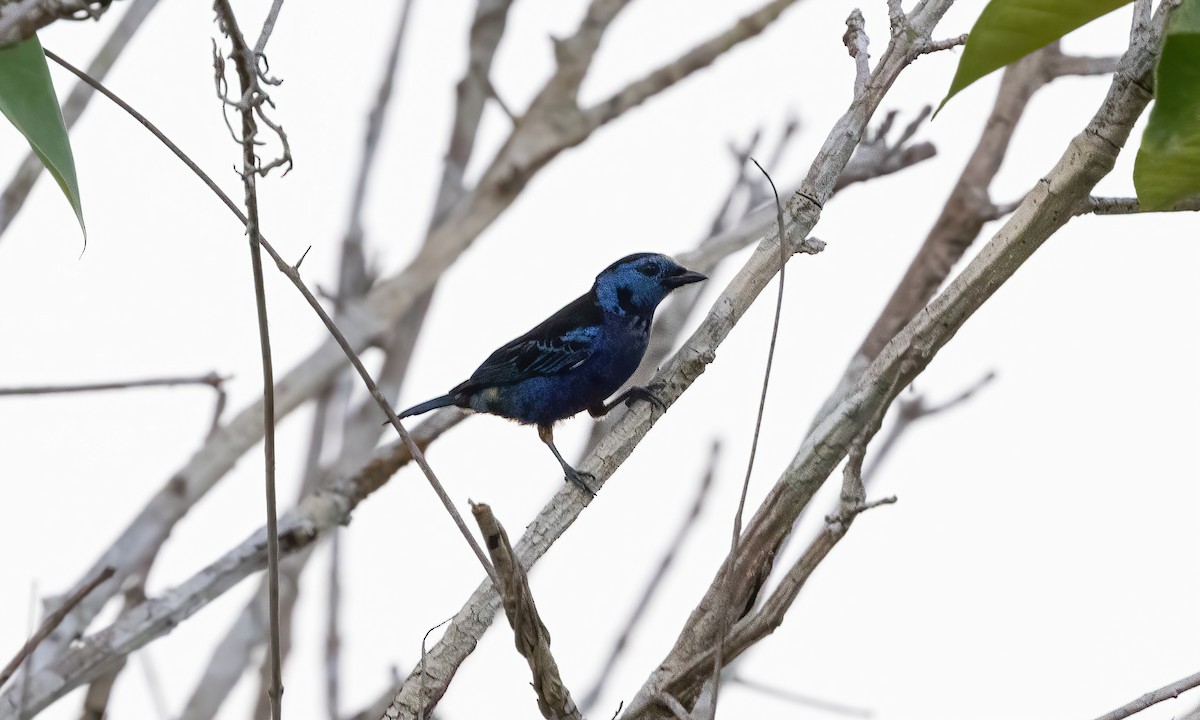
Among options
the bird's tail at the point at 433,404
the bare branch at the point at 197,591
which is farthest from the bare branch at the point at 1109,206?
the bird's tail at the point at 433,404

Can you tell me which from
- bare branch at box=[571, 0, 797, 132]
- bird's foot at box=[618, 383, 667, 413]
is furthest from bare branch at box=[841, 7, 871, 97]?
bare branch at box=[571, 0, 797, 132]

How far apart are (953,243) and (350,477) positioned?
6.33 ft

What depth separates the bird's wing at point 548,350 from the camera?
4.43 metres

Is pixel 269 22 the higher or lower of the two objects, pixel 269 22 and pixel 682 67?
the lower

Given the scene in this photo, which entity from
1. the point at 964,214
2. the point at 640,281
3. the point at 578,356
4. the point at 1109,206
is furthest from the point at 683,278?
the point at 1109,206

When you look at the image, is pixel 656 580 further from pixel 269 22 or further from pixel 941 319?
pixel 269 22

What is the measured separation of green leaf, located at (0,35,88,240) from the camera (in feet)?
5.82

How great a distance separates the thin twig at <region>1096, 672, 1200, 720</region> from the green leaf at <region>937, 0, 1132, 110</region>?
88 centimetres

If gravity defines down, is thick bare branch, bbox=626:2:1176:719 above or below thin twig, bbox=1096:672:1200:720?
above

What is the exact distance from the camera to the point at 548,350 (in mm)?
4496

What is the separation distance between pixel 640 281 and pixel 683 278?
0.16 metres

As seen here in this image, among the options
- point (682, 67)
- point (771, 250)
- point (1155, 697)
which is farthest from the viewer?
point (682, 67)

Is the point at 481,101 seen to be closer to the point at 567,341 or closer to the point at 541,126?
the point at 541,126

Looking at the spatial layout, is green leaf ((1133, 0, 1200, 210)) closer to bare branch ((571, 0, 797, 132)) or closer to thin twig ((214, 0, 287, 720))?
thin twig ((214, 0, 287, 720))
